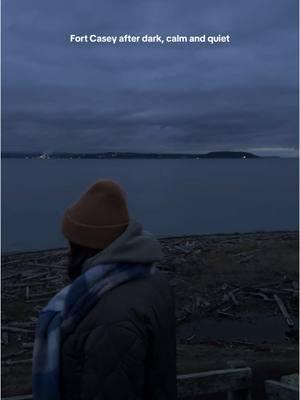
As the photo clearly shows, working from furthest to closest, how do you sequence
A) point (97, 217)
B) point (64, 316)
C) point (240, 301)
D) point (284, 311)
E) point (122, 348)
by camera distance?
1. point (240, 301)
2. point (284, 311)
3. point (97, 217)
4. point (64, 316)
5. point (122, 348)

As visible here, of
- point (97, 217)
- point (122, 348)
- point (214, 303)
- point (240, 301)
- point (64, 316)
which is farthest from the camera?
point (240, 301)

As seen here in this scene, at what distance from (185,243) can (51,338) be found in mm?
24429

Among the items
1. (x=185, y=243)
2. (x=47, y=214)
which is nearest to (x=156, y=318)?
(x=185, y=243)

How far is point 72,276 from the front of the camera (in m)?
2.95

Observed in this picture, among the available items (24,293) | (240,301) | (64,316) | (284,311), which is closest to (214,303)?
(240,301)

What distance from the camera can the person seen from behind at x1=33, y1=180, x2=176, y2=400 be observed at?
8.35 ft

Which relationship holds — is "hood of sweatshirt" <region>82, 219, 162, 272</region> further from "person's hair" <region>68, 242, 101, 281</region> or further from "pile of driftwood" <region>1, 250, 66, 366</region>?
"pile of driftwood" <region>1, 250, 66, 366</region>

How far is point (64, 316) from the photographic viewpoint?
272 centimetres

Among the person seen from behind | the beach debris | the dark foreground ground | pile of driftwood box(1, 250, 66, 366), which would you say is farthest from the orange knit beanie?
the beach debris

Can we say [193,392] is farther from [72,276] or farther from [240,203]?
[240,203]

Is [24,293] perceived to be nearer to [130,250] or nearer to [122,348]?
[130,250]

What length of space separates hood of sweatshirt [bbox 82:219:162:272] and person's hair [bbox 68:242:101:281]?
63 mm

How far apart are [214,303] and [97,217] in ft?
52.5

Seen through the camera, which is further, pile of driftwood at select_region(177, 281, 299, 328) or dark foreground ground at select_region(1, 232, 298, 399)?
pile of driftwood at select_region(177, 281, 299, 328)
